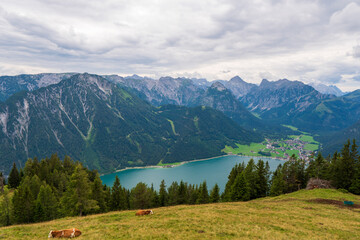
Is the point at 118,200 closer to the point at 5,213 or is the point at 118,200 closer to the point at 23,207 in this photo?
the point at 23,207

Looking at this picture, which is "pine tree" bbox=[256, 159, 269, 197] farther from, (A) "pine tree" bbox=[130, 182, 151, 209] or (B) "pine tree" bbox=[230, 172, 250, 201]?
(A) "pine tree" bbox=[130, 182, 151, 209]

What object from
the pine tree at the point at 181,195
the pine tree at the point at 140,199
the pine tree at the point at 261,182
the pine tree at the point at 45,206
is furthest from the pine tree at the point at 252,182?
the pine tree at the point at 45,206

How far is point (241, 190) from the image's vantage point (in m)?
70.1

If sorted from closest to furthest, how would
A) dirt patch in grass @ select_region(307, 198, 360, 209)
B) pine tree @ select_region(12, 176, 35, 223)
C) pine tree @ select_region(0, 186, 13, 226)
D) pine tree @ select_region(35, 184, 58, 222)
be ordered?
dirt patch in grass @ select_region(307, 198, 360, 209) < pine tree @ select_region(12, 176, 35, 223) < pine tree @ select_region(0, 186, 13, 226) < pine tree @ select_region(35, 184, 58, 222)

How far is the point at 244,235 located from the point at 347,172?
2512 inches

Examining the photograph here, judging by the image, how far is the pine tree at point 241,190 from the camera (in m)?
69.6

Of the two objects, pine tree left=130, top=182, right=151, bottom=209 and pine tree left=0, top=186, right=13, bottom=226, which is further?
pine tree left=130, top=182, right=151, bottom=209

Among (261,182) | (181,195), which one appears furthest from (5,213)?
(261,182)

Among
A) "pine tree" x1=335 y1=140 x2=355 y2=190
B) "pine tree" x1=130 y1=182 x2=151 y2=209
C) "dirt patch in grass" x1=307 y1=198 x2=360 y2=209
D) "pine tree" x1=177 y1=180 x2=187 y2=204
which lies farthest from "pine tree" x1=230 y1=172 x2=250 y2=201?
"pine tree" x1=130 y1=182 x2=151 y2=209

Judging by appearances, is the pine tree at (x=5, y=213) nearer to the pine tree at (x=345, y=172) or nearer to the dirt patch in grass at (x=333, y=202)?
the dirt patch in grass at (x=333, y=202)

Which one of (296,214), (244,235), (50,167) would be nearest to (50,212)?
(50,167)

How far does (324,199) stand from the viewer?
48.2 metres

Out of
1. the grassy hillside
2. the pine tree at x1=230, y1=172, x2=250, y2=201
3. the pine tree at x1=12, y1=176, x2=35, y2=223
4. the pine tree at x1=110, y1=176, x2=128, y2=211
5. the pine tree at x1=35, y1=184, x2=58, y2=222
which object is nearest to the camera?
the grassy hillside

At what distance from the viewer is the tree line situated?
174 ft
